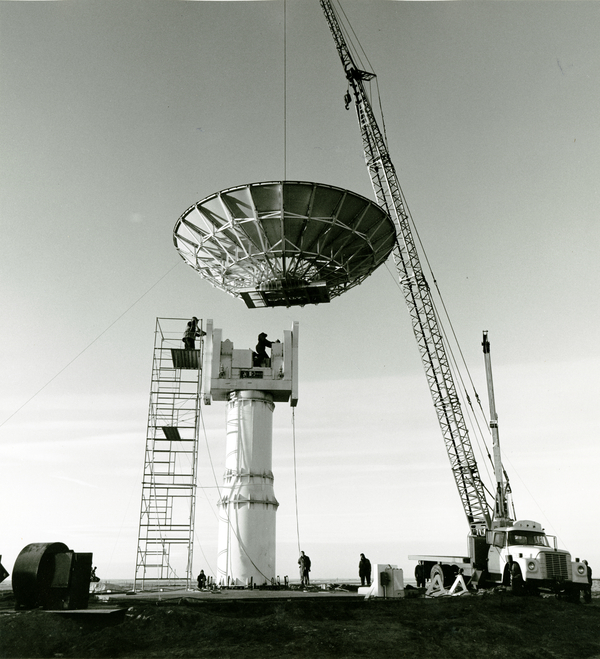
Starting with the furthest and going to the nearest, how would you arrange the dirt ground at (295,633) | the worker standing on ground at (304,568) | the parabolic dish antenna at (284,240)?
the worker standing on ground at (304,568)
the parabolic dish antenna at (284,240)
the dirt ground at (295,633)

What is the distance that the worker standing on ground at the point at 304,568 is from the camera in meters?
33.1

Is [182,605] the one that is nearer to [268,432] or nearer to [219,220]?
[268,432]

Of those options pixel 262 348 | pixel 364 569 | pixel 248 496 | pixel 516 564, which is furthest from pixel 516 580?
pixel 262 348

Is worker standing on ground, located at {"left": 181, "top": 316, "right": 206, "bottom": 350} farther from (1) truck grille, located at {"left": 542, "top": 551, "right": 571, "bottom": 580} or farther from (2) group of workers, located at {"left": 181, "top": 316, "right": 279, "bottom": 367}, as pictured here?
(1) truck grille, located at {"left": 542, "top": 551, "right": 571, "bottom": 580}

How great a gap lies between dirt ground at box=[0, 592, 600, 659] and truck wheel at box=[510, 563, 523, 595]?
19.9 ft

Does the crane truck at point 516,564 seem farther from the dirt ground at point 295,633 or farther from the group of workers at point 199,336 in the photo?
the group of workers at point 199,336

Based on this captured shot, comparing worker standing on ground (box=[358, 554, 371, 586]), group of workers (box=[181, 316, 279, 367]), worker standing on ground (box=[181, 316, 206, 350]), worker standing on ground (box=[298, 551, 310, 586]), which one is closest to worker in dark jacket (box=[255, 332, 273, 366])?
group of workers (box=[181, 316, 279, 367])

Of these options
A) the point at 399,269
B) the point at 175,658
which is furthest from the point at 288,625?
the point at 399,269

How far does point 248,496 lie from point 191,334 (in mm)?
10284

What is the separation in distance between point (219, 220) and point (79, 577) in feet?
61.1

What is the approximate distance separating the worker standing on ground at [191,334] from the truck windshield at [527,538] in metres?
19.5

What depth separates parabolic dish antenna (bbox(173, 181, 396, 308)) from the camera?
104ft

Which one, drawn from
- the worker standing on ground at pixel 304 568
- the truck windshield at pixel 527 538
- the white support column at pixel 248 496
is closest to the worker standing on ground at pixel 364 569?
the worker standing on ground at pixel 304 568

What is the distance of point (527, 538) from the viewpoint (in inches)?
1240
